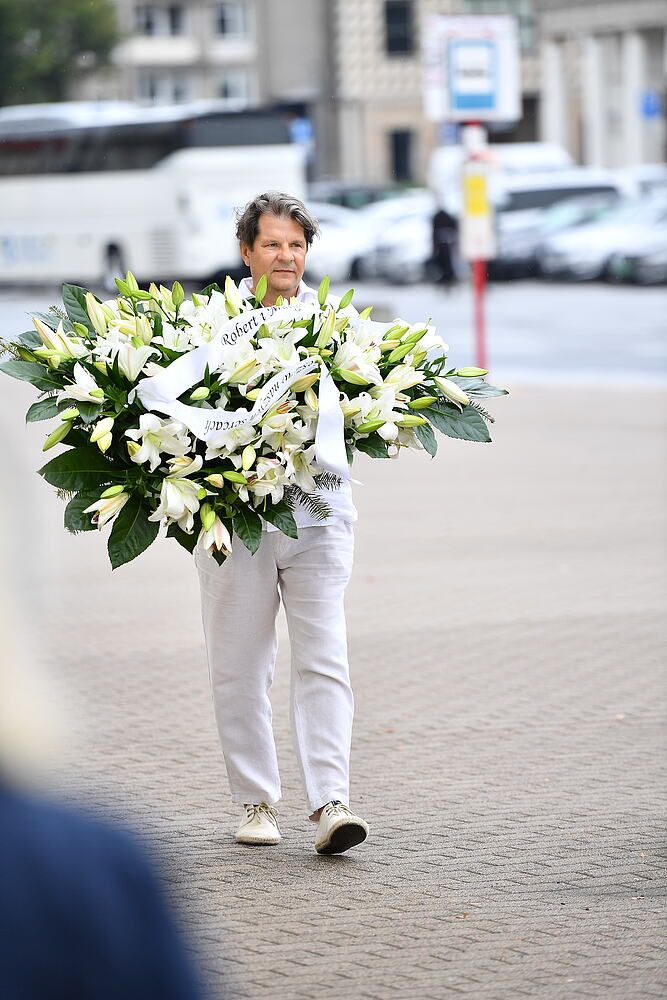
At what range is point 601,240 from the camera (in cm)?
3591

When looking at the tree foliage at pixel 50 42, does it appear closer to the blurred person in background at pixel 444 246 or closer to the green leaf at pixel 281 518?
the blurred person in background at pixel 444 246

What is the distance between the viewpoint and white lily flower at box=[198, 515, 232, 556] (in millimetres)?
4641

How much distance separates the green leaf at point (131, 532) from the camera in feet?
15.4

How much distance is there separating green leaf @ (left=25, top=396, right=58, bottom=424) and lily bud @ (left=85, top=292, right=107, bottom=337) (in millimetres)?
205

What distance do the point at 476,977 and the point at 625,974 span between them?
33 centimetres

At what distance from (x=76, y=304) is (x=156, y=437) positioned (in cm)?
55

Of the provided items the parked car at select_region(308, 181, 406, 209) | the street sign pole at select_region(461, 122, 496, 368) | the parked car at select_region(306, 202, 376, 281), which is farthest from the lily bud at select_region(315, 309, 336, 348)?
the parked car at select_region(308, 181, 406, 209)

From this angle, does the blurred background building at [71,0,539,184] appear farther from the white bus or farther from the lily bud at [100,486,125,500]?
the lily bud at [100,486,125,500]

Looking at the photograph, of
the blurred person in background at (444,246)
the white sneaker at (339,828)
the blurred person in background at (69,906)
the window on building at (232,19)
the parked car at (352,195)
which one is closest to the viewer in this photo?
the blurred person in background at (69,906)

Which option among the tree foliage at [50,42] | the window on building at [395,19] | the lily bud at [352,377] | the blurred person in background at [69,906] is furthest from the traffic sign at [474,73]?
the window on building at [395,19]

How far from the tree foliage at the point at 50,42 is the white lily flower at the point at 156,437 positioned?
181 feet

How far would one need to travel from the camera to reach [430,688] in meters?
7.56

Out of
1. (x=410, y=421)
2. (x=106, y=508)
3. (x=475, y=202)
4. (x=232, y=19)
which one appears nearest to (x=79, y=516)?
(x=106, y=508)

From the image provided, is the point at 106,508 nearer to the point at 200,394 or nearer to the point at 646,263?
the point at 200,394
